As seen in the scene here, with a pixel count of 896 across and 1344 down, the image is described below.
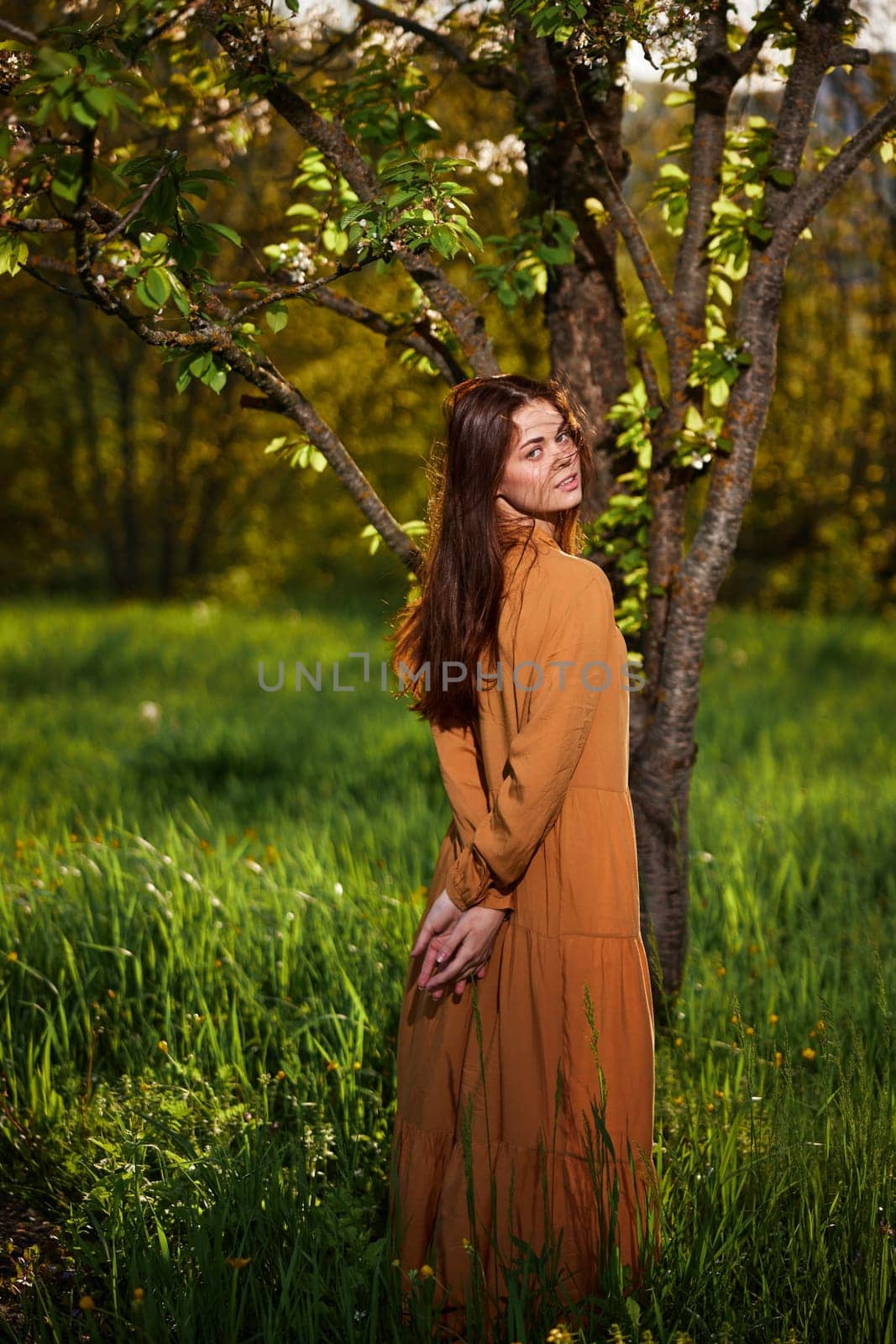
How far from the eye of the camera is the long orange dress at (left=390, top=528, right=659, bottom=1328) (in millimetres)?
1817

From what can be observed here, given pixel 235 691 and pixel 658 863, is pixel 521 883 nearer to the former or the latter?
pixel 658 863

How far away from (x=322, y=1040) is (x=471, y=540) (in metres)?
1.47

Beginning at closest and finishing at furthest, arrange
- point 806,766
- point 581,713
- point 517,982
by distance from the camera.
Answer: point 581,713 < point 517,982 < point 806,766

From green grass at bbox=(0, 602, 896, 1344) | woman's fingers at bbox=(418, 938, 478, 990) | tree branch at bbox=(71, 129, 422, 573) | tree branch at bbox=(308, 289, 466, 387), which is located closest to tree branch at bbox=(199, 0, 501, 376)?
tree branch at bbox=(308, 289, 466, 387)

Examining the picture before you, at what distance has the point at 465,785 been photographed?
1979mm

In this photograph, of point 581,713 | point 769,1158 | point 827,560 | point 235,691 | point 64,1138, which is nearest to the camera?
point 581,713

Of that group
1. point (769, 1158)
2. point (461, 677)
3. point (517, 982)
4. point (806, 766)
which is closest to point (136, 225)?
point (461, 677)

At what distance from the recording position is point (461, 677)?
1936 millimetres

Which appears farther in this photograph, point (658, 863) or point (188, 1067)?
point (658, 863)

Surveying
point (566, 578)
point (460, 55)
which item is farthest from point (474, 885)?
point (460, 55)

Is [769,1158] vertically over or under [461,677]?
under

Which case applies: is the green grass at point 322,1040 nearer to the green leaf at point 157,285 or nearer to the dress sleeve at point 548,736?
the dress sleeve at point 548,736

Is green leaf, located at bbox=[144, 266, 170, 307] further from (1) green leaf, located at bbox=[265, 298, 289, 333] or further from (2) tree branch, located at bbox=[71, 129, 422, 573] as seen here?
(1) green leaf, located at bbox=[265, 298, 289, 333]

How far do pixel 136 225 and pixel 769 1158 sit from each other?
79.8 inches
